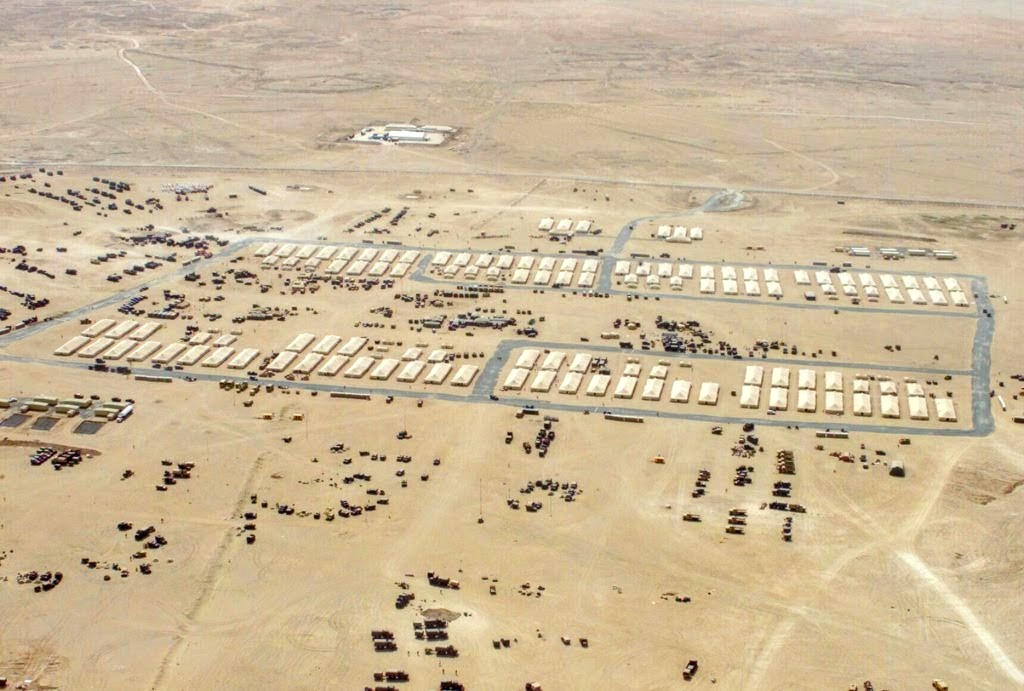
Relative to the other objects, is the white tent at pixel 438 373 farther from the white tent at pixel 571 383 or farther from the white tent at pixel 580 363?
the white tent at pixel 580 363

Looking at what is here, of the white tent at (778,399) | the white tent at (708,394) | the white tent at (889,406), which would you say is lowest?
the white tent at (889,406)

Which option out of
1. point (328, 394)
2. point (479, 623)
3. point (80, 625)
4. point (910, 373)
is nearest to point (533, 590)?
point (479, 623)

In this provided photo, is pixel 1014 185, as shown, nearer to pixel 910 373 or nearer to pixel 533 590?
pixel 910 373

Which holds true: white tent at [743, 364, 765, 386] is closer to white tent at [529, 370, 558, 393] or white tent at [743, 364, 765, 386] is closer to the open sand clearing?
the open sand clearing

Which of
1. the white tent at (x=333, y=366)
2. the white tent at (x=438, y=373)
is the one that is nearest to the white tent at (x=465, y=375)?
the white tent at (x=438, y=373)

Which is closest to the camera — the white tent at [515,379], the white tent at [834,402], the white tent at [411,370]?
the white tent at [834,402]

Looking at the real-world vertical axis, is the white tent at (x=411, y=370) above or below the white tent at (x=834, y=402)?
above
